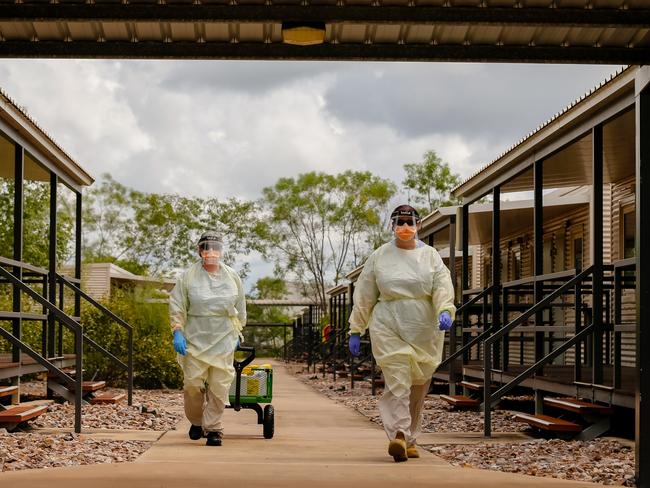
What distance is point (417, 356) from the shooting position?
26.7ft

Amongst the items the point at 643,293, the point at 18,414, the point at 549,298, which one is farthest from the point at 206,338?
the point at 643,293

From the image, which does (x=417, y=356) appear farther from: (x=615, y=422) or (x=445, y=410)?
(x=445, y=410)

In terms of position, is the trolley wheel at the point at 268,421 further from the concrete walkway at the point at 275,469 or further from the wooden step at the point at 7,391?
the wooden step at the point at 7,391

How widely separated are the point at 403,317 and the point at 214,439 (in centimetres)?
204

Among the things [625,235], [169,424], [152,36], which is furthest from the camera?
[625,235]

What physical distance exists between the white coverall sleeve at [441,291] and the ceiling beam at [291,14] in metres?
2.28

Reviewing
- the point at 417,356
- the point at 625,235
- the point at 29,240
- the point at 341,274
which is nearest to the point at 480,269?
the point at 625,235

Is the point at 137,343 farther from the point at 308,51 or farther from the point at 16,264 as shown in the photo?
the point at 308,51

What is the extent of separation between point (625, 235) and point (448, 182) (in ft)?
117

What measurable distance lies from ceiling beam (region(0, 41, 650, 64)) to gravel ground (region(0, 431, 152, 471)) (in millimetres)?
2729

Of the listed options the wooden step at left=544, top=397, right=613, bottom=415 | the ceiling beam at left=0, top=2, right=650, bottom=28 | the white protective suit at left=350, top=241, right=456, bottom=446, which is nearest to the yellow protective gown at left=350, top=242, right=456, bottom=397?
the white protective suit at left=350, top=241, right=456, bottom=446

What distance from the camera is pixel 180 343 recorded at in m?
9.00

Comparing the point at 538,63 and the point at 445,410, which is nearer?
the point at 538,63

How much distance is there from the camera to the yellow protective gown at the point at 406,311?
8.07 meters
